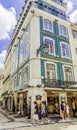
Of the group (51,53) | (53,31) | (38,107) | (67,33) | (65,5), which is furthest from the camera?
(65,5)

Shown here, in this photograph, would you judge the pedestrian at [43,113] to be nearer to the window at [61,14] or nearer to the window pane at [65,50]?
the window pane at [65,50]

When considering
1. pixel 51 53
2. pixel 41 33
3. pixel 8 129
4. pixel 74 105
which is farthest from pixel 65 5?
pixel 8 129

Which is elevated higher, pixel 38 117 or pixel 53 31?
pixel 53 31

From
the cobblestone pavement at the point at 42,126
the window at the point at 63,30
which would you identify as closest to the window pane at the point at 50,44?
the window at the point at 63,30

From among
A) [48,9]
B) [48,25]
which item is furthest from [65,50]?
[48,9]

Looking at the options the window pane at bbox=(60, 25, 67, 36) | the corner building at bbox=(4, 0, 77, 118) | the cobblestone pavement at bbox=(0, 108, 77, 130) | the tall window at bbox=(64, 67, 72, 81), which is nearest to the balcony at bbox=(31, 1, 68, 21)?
the corner building at bbox=(4, 0, 77, 118)

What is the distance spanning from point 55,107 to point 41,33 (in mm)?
8382

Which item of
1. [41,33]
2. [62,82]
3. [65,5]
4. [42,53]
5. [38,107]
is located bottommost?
[38,107]

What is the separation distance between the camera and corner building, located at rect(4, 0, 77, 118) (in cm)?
1388

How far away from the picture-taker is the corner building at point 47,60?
13875mm

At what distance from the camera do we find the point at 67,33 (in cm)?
1891

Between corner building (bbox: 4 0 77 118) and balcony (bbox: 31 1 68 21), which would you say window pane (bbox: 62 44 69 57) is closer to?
corner building (bbox: 4 0 77 118)

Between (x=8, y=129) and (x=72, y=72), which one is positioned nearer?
(x=8, y=129)

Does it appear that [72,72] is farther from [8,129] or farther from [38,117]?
[8,129]
